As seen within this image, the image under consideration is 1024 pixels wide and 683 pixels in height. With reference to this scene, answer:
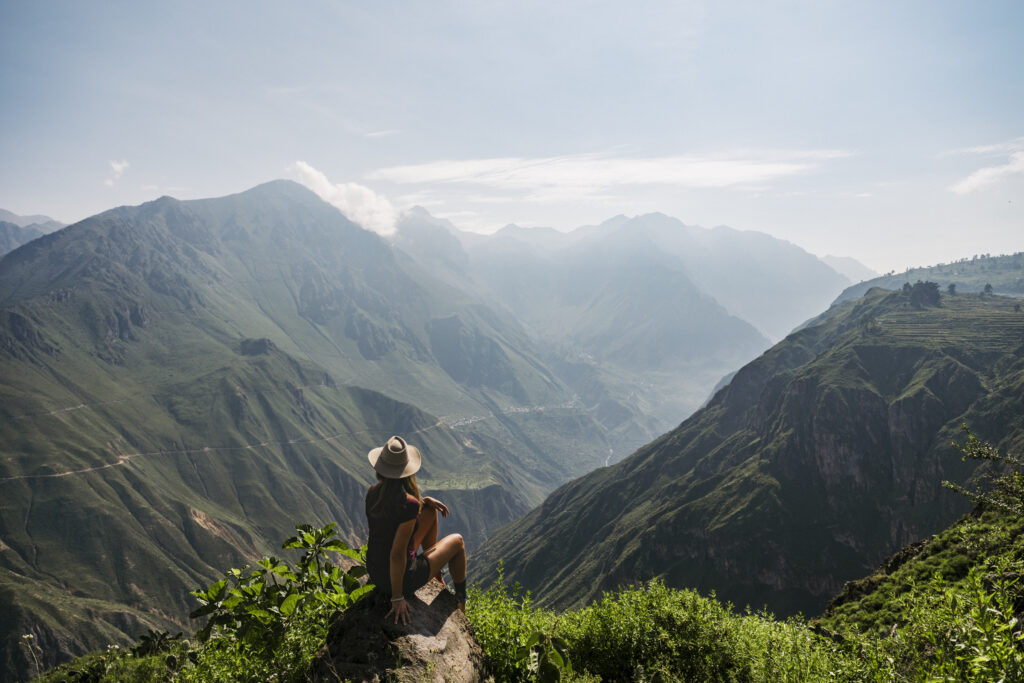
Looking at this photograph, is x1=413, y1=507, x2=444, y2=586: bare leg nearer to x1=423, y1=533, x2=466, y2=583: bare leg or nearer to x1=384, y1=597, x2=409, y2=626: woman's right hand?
x1=423, y1=533, x2=466, y2=583: bare leg

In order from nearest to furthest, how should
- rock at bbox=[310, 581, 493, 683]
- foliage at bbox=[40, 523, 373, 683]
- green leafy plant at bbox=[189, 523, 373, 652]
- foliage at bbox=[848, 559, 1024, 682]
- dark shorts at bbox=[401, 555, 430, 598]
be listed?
foliage at bbox=[848, 559, 1024, 682]
rock at bbox=[310, 581, 493, 683]
foliage at bbox=[40, 523, 373, 683]
green leafy plant at bbox=[189, 523, 373, 652]
dark shorts at bbox=[401, 555, 430, 598]

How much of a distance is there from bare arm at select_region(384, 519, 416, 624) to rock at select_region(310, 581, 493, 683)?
7.4 inches

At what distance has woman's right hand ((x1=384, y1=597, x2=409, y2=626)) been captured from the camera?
9086 millimetres

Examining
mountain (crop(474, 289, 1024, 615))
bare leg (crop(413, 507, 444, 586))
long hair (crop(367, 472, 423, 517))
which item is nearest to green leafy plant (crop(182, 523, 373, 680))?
long hair (crop(367, 472, 423, 517))

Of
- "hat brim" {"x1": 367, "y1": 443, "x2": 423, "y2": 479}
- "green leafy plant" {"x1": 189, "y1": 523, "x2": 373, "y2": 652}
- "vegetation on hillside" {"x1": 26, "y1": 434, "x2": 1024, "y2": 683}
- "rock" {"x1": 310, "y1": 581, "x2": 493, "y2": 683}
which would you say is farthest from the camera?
"hat brim" {"x1": 367, "y1": 443, "x2": 423, "y2": 479}

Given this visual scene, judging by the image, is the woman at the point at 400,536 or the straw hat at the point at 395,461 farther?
the straw hat at the point at 395,461

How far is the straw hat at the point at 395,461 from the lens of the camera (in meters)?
9.98

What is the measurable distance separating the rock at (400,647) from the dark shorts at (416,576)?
0.28 metres

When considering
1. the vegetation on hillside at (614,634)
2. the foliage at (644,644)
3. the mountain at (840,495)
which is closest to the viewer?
the vegetation on hillside at (614,634)

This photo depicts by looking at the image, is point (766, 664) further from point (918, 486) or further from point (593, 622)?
point (918, 486)

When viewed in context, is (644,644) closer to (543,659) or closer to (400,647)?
(543,659)

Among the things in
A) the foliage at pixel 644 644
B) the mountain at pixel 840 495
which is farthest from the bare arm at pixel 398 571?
the mountain at pixel 840 495

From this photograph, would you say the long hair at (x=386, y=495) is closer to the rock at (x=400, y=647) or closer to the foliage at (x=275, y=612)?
the foliage at (x=275, y=612)

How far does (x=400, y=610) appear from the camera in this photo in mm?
9102
